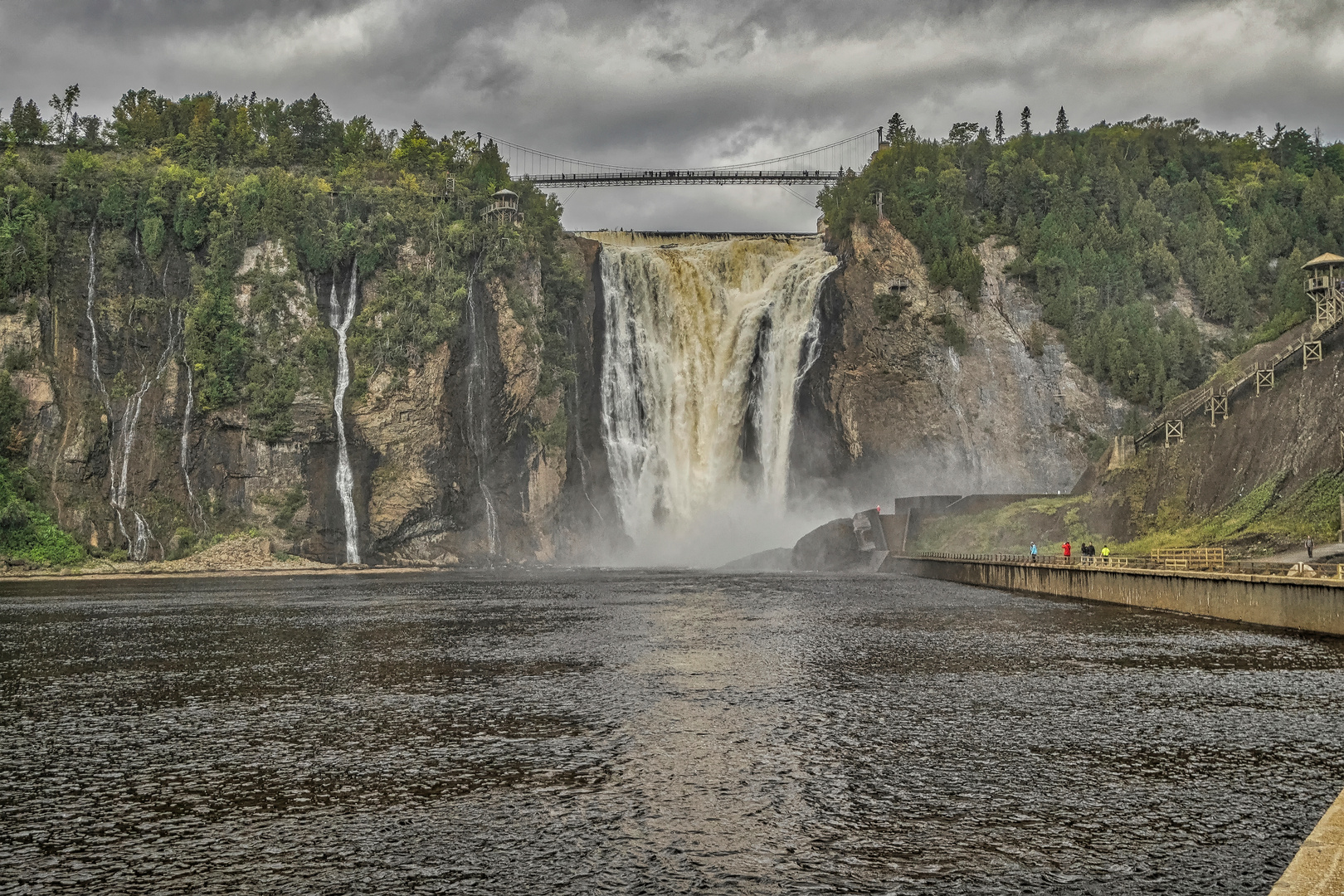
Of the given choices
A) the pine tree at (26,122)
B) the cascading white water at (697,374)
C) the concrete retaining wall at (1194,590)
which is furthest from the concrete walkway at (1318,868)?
the pine tree at (26,122)

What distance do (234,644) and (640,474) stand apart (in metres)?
69.4

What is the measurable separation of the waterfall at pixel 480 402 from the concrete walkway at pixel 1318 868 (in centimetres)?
9052

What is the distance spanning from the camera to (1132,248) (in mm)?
106625

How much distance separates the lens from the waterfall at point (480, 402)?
325 feet

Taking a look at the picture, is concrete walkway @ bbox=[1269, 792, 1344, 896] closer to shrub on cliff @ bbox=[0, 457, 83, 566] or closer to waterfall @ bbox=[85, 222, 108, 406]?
shrub on cliff @ bbox=[0, 457, 83, 566]

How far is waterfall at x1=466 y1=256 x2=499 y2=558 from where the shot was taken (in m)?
98.9

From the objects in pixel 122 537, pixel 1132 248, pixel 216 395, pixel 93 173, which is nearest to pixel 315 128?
pixel 93 173

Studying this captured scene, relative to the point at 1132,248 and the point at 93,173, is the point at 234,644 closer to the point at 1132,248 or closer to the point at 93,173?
the point at 93,173

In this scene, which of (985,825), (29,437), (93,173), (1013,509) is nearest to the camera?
(985,825)

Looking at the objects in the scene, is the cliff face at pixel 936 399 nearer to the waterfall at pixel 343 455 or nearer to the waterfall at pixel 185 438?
the waterfall at pixel 343 455

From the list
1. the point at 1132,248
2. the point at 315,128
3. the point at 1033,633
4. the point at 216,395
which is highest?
the point at 315,128

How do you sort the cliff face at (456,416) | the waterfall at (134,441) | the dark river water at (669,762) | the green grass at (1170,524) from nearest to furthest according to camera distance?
1. the dark river water at (669,762)
2. the green grass at (1170,524)
3. the waterfall at (134,441)
4. the cliff face at (456,416)

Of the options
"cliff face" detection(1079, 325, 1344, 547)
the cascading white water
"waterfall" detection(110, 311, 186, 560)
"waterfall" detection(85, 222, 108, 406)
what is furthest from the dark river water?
the cascading white water

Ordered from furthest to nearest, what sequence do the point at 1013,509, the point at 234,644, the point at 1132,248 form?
the point at 1132,248 → the point at 1013,509 → the point at 234,644
